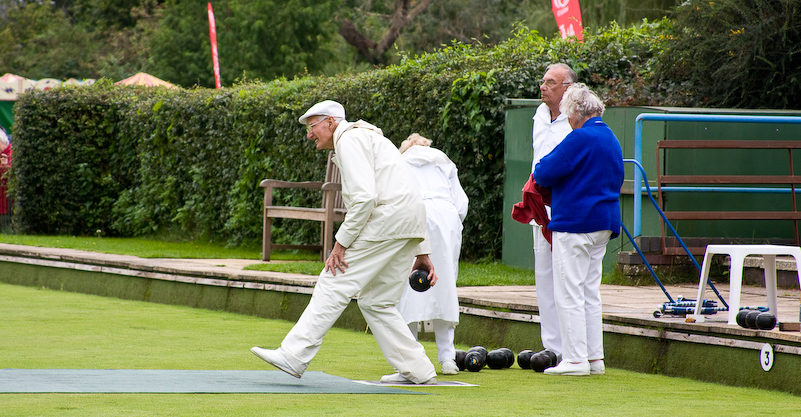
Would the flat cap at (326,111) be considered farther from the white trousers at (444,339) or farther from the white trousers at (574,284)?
the white trousers at (444,339)

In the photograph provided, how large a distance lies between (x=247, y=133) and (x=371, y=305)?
366 inches

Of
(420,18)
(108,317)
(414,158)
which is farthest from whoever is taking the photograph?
(420,18)

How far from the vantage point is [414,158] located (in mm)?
6996

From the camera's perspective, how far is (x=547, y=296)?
22.0 ft

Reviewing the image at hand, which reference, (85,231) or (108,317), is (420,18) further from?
(108,317)

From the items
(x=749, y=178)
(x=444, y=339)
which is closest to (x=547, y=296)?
(x=444, y=339)

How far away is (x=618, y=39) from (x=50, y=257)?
709 cm

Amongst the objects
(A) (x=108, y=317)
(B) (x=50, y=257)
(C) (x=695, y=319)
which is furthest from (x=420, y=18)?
(C) (x=695, y=319)

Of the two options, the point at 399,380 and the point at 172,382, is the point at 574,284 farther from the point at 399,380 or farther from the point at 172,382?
the point at 172,382

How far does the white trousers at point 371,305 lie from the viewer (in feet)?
18.5

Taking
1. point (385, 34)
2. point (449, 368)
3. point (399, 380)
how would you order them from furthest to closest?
point (385, 34) → point (449, 368) → point (399, 380)

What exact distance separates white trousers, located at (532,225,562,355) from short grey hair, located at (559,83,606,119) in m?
0.86

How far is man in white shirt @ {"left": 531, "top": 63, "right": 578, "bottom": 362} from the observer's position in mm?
6629

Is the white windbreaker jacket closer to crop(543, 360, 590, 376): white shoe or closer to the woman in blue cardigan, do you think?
the woman in blue cardigan
